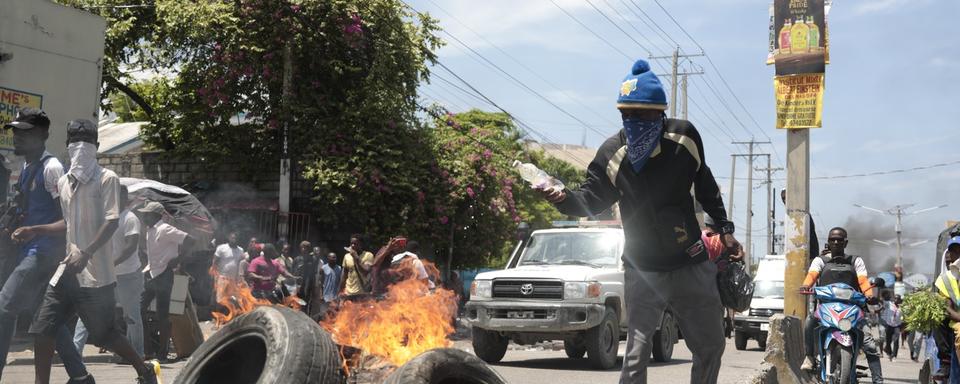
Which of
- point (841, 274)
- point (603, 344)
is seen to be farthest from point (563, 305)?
point (841, 274)

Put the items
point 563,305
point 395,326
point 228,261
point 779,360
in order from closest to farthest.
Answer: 1. point 395,326
2. point 779,360
3. point 563,305
4. point 228,261

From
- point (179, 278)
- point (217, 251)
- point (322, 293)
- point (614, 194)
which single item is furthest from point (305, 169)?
point (614, 194)

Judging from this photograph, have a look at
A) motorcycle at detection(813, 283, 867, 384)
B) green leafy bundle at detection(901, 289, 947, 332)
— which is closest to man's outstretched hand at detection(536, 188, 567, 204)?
green leafy bundle at detection(901, 289, 947, 332)

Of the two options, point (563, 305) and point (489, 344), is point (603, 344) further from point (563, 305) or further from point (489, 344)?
point (489, 344)

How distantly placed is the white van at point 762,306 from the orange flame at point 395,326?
1320cm

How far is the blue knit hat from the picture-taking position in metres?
4.88

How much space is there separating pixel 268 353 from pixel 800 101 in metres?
9.34

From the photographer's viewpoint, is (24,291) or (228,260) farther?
(228,260)

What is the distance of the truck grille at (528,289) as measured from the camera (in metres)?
12.1

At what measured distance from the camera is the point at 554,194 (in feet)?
15.6

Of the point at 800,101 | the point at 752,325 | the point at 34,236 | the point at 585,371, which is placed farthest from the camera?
the point at 752,325

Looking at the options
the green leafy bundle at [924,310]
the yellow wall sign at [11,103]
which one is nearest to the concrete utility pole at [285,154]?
the yellow wall sign at [11,103]

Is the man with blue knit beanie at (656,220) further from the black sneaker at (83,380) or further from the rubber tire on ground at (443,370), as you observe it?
the black sneaker at (83,380)

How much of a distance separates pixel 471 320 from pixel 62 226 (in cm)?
720
